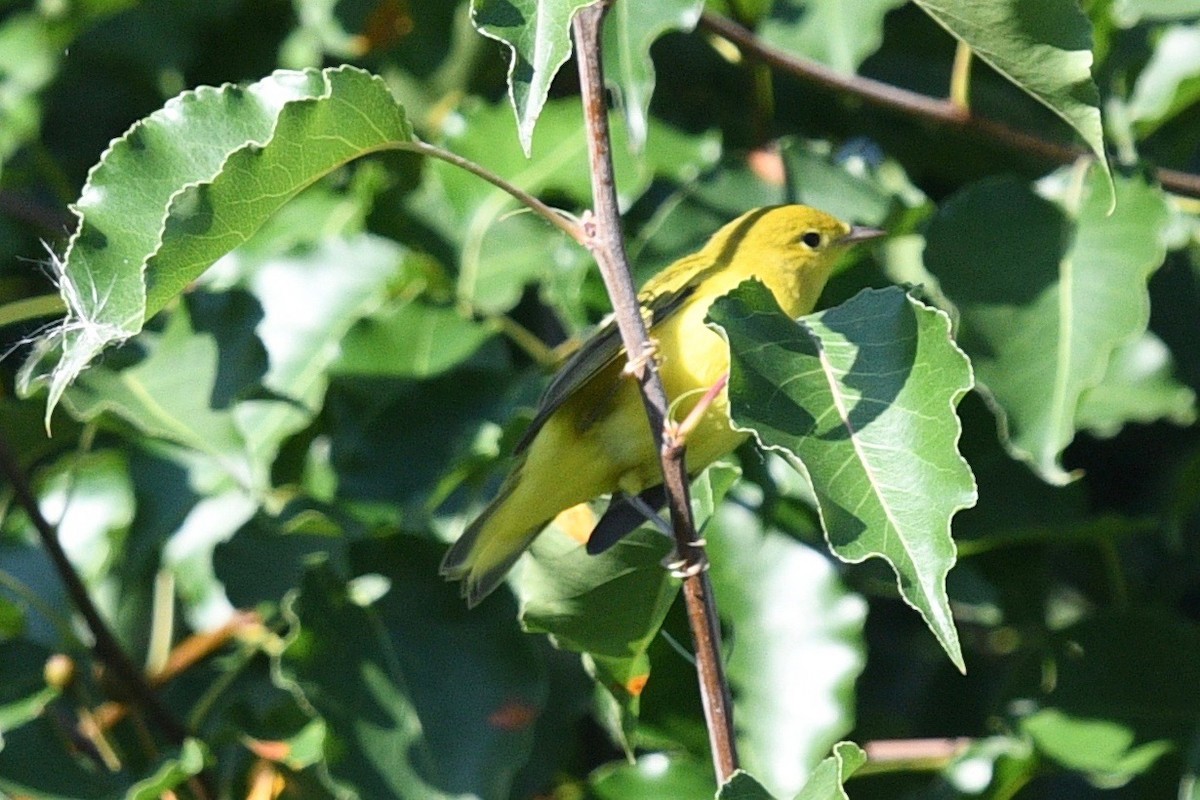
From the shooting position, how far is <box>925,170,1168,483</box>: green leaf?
267 cm

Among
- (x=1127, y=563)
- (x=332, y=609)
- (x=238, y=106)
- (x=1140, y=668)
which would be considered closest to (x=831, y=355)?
(x=238, y=106)

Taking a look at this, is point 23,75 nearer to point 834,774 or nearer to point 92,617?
point 92,617

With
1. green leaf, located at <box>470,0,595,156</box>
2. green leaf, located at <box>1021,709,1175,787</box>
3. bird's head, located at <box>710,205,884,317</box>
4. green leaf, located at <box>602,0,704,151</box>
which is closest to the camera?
green leaf, located at <box>470,0,595,156</box>

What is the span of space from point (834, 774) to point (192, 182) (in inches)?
38.5

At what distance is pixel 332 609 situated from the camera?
8.99ft

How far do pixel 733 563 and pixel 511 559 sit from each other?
16.3 inches

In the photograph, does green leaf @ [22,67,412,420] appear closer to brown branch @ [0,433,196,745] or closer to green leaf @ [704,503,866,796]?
brown branch @ [0,433,196,745]

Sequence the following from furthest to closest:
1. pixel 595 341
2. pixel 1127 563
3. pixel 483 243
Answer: pixel 1127 563 → pixel 483 243 → pixel 595 341

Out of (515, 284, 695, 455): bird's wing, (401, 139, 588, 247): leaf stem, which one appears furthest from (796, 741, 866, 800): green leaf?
(515, 284, 695, 455): bird's wing

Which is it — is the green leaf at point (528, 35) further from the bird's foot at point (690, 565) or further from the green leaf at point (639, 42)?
the green leaf at point (639, 42)

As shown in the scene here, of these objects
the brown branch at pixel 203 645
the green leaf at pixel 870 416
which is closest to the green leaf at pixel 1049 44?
the green leaf at pixel 870 416

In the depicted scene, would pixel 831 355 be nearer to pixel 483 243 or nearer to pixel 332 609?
pixel 332 609

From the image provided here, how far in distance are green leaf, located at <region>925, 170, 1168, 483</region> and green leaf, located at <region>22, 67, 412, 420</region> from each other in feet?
4.15

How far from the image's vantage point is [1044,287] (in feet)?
9.32
